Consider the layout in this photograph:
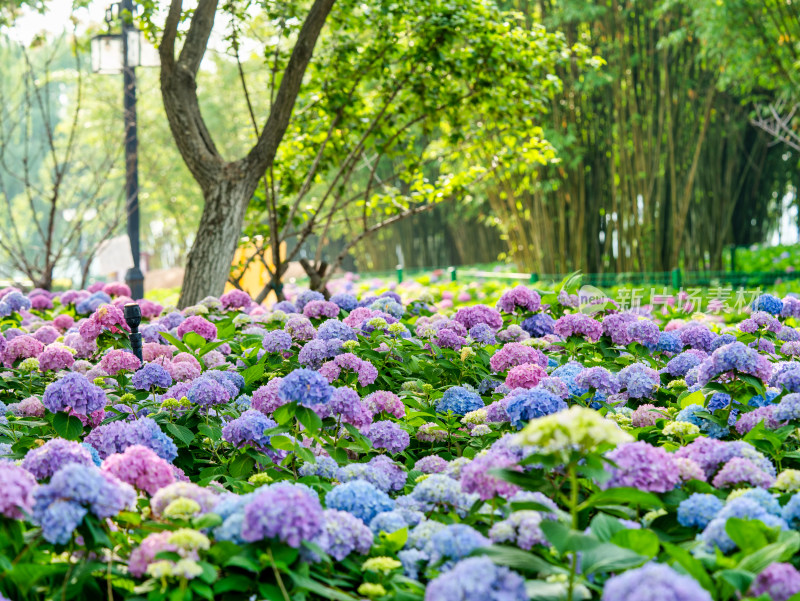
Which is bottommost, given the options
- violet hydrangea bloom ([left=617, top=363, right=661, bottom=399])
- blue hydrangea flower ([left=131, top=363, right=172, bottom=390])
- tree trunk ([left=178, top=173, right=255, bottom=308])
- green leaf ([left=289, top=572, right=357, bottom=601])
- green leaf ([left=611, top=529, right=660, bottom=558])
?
green leaf ([left=289, top=572, right=357, bottom=601])

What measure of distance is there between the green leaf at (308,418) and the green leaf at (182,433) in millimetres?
448

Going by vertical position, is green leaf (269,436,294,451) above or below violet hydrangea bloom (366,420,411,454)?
above

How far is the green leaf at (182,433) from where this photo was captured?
2.14 metres

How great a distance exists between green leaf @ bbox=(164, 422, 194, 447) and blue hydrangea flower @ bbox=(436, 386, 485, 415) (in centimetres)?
73

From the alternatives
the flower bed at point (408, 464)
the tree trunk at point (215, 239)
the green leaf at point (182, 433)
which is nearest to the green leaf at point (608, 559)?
the flower bed at point (408, 464)

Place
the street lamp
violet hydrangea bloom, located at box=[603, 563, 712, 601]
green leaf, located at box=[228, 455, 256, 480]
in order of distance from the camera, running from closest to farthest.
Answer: violet hydrangea bloom, located at box=[603, 563, 712, 601] < green leaf, located at box=[228, 455, 256, 480] < the street lamp

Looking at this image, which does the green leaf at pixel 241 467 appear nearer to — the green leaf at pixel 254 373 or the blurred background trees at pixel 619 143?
the green leaf at pixel 254 373

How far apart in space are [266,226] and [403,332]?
10.6 feet

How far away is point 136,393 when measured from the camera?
2.49 m

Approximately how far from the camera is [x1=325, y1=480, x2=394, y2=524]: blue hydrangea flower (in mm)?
1615

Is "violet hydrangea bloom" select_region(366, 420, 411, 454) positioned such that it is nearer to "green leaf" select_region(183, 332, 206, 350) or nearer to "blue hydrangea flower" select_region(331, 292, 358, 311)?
"green leaf" select_region(183, 332, 206, 350)

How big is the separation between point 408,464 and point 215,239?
2.67 meters

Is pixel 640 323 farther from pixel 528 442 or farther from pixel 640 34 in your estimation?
pixel 640 34

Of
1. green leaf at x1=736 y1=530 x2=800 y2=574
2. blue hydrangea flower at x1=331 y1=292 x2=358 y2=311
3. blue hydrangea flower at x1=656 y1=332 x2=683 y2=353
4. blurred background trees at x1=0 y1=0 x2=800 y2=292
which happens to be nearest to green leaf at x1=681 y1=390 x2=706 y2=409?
blue hydrangea flower at x1=656 y1=332 x2=683 y2=353
